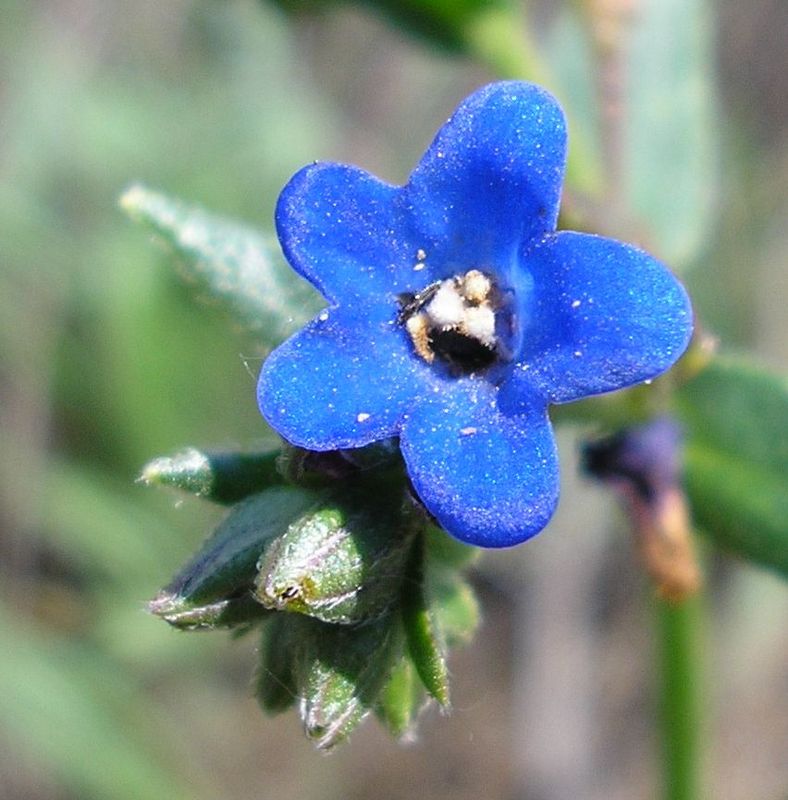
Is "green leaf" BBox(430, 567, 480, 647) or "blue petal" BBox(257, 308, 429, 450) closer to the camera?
"blue petal" BBox(257, 308, 429, 450)

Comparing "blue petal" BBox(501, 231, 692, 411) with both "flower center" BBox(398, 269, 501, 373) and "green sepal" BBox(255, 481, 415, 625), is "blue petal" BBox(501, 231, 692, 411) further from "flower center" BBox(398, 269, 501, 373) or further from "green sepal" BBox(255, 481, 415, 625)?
"green sepal" BBox(255, 481, 415, 625)

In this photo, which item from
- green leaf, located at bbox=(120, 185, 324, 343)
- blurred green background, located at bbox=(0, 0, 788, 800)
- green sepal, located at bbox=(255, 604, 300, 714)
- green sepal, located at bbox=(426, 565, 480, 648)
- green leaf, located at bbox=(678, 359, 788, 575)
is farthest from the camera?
blurred green background, located at bbox=(0, 0, 788, 800)

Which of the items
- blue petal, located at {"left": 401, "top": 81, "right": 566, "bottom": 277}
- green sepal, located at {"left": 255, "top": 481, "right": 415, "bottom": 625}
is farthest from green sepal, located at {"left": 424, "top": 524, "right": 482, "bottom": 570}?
blue petal, located at {"left": 401, "top": 81, "right": 566, "bottom": 277}

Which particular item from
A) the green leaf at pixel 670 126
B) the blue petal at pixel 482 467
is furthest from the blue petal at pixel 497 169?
the green leaf at pixel 670 126

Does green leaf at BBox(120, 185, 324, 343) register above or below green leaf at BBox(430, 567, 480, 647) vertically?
below

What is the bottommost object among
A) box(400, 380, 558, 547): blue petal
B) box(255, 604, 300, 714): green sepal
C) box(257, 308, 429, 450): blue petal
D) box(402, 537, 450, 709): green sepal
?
box(255, 604, 300, 714): green sepal

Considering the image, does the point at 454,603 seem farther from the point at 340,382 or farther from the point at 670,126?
the point at 670,126

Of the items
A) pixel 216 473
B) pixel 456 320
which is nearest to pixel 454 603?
pixel 216 473

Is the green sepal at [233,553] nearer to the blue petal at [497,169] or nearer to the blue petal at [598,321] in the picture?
the blue petal at [598,321]
